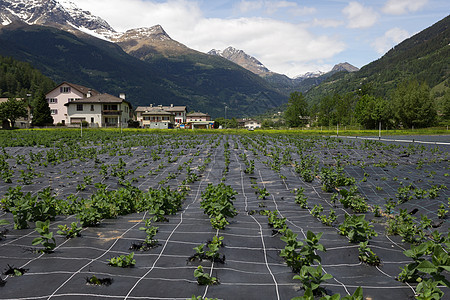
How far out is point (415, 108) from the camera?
154 ft

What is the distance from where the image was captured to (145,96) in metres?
167

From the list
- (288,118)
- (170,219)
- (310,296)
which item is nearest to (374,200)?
(170,219)

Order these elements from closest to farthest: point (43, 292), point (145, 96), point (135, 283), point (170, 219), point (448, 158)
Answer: point (43, 292) < point (135, 283) < point (170, 219) < point (448, 158) < point (145, 96)

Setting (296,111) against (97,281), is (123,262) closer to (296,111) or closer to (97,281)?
(97,281)

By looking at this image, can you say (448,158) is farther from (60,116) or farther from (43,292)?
(60,116)

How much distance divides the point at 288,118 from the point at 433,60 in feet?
396

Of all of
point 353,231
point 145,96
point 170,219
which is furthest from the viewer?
point 145,96

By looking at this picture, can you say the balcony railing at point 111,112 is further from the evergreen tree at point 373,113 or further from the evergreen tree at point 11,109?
the evergreen tree at point 373,113

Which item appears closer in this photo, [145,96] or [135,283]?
[135,283]

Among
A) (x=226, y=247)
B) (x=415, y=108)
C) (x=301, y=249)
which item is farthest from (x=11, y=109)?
(x=415, y=108)

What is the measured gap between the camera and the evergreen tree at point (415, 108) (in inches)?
1838

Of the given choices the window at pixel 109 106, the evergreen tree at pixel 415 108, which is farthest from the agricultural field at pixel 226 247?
the evergreen tree at pixel 415 108

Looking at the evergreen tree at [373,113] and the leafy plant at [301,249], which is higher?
the evergreen tree at [373,113]

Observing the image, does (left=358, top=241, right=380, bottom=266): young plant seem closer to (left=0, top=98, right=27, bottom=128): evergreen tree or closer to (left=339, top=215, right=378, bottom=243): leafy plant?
(left=339, top=215, right=378, bottom=243): leafy plant
